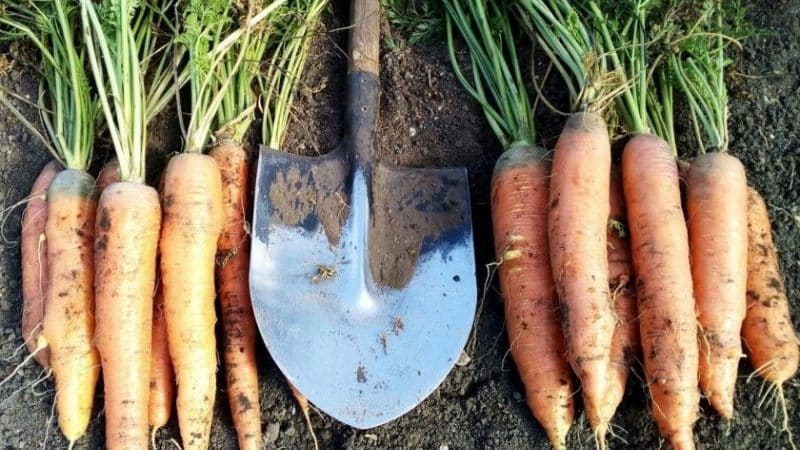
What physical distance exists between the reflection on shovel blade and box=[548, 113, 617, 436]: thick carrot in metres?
0.30

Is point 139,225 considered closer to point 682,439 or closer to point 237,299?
point 237,299

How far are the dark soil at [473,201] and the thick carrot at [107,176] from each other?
0.22 meters

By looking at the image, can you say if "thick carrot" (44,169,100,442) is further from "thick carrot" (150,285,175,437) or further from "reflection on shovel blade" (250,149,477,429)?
"reflection on shovel blade" (250,149,477,429)

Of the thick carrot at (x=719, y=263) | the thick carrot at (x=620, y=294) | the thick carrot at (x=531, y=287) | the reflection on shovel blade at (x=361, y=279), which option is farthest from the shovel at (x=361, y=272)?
the thick carrot at (x=719, y=263)

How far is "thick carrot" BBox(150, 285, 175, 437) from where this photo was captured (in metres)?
2.31

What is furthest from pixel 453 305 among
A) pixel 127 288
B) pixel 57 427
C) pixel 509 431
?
pixel 57 427

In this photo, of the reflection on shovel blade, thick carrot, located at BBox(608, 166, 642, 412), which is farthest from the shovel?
thick carrot, located at BBox(608, 166, 642, 412)

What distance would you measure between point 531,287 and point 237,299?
96 cm

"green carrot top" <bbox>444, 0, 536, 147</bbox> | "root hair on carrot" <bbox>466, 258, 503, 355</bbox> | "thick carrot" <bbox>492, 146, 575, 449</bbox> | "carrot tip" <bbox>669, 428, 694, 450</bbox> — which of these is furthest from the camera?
"green carrot top" <bbox>444, 0, 536, 147</bbox>

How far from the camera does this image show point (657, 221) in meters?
2.27

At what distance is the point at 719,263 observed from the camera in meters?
2.27

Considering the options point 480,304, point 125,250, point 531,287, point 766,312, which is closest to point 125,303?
point 125,250

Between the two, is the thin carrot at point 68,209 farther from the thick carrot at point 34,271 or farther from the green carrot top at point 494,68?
the green carrot top at point 494,68

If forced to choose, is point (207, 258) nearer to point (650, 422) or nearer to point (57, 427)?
point (57, 427)
